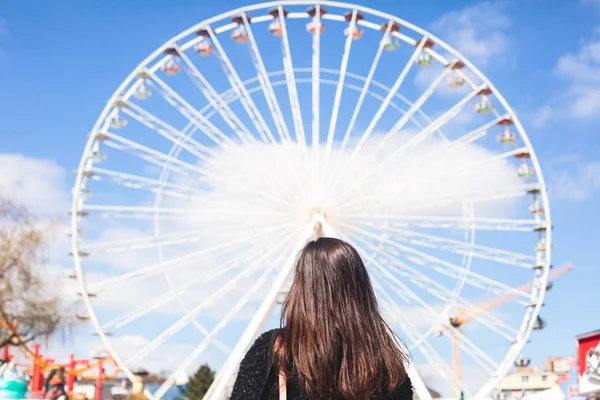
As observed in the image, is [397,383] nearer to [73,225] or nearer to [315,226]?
[315,226]

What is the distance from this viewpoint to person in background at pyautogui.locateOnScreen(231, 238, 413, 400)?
7.92 ft

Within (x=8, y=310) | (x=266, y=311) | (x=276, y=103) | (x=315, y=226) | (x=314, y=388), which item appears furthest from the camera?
(x=8, y=310)

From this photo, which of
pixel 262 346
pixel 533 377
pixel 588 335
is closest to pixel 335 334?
pixel 262 346

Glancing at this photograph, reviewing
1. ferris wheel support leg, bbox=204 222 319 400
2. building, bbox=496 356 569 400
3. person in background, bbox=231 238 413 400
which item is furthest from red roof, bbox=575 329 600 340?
building, bbox=496 356 569 400

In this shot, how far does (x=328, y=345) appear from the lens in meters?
2.44

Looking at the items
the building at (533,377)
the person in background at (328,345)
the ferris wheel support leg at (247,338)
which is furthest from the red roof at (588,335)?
the building at (533,377)

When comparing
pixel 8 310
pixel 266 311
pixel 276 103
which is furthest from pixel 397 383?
pixel 8 310

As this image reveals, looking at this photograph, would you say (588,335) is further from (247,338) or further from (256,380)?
(256,380)

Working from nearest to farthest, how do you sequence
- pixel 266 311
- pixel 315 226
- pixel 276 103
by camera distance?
pixel 266 311
pixel 315 226
pixel 276 103

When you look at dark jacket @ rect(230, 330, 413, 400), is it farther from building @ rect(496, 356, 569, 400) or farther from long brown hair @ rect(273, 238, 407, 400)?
building @ rect(496, 356, 569, 400)

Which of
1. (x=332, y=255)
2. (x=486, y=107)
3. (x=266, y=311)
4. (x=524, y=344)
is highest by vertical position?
(x=486, y=107)

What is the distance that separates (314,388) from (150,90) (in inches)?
740

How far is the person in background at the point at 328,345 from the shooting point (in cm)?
241

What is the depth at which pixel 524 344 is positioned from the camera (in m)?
20.9
